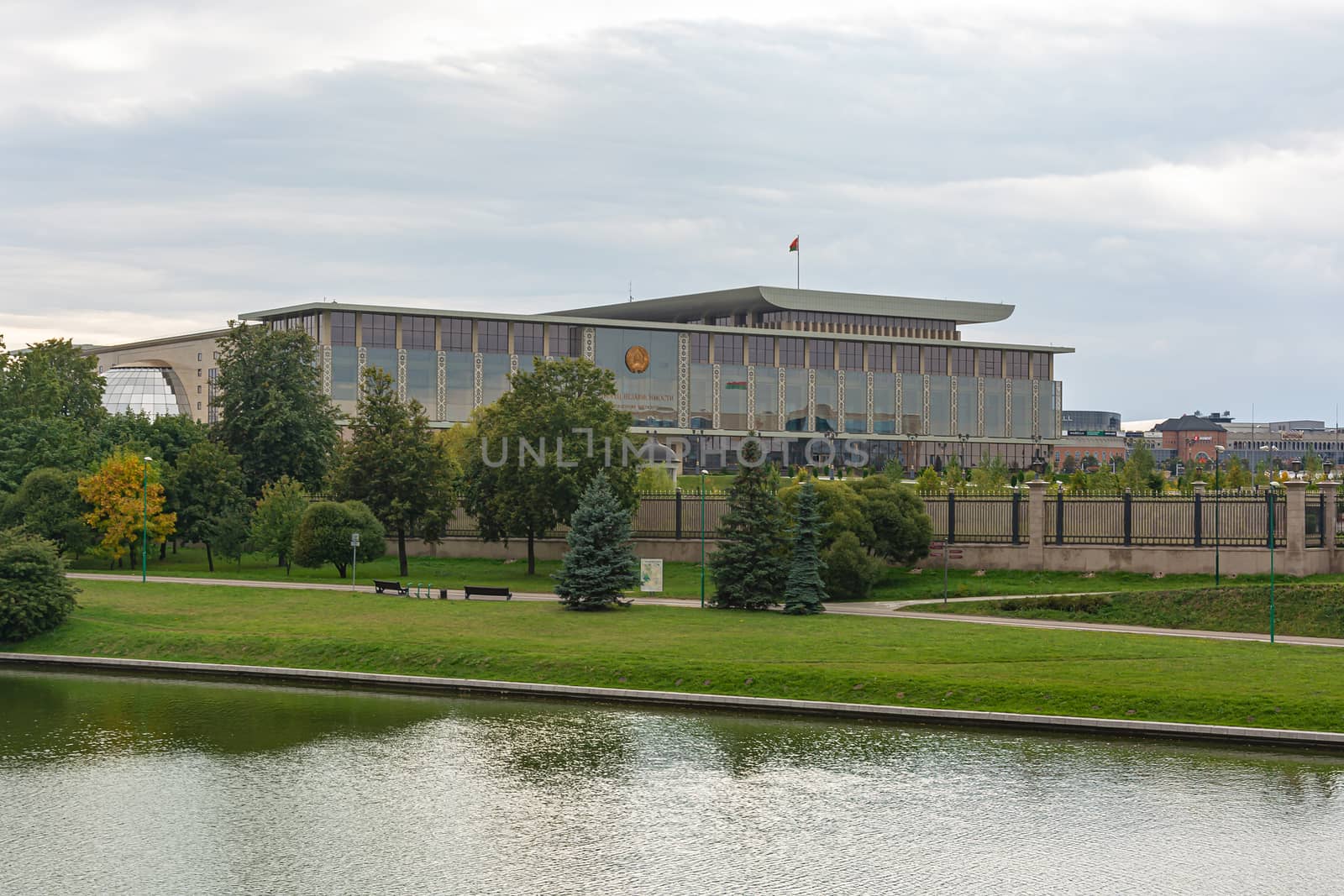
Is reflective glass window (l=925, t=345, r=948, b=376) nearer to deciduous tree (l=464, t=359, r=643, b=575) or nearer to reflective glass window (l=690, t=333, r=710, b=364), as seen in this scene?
reflective glass window (l=690, t=333, r=710, b=364)

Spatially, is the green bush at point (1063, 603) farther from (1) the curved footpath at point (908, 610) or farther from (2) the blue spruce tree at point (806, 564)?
(2) the blue spruce tree at point (806, 564)

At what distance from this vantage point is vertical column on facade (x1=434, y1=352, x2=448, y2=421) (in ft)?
407

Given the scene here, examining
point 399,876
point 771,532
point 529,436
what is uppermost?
point 529,436

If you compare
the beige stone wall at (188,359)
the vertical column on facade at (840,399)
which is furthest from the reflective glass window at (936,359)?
the beige stone wall at (188,359)

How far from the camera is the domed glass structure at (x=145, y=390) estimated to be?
5733 inches

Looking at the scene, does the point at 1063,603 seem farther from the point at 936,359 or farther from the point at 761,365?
the point at 936,359

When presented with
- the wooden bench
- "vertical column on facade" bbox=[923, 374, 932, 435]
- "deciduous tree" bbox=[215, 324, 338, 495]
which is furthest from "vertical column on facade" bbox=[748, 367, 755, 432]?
the wooden bench

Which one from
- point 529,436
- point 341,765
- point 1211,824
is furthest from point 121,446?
point 1211,824

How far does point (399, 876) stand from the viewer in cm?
1922

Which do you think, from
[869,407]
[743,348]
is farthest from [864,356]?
[743,348]

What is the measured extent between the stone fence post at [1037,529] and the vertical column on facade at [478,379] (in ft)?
267

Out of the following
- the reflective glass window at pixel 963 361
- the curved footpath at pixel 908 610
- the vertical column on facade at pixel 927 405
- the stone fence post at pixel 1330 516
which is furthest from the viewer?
the reflective glass window at pixel 963 361

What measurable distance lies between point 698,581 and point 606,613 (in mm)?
9741

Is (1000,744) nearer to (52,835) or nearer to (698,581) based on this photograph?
(52,835)
